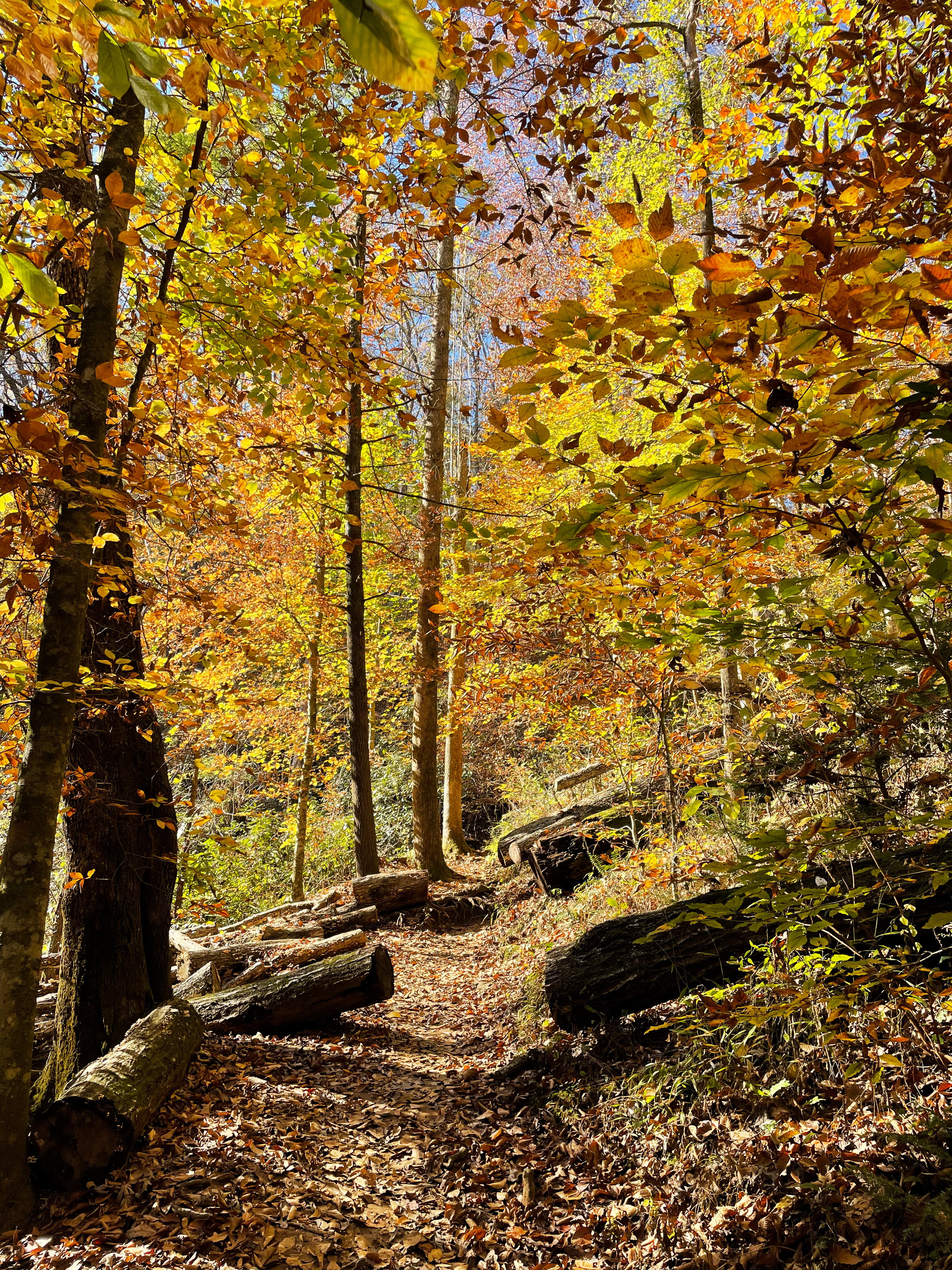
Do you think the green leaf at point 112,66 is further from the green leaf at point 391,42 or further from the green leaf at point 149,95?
the green leaf at point 391,42

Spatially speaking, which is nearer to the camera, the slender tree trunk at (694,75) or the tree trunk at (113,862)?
the tree trunk at (113,862)

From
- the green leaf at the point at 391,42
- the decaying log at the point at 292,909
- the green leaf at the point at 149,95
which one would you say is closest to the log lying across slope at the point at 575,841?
the decaying log at the point at 292,909

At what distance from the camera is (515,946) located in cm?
775

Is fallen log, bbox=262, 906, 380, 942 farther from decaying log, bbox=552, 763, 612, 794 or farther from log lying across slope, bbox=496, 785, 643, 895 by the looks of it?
decaying log, bbox=552, 763, 612, 794

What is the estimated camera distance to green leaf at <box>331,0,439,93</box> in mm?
656

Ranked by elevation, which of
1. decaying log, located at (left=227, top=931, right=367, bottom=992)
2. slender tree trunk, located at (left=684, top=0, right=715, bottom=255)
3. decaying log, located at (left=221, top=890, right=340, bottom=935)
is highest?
slender tree trunk, located at (left=684, top=0, right=715, bottom=255)

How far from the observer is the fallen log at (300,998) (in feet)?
17.9

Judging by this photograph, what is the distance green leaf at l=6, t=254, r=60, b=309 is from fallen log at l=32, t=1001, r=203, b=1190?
3764 millimetres

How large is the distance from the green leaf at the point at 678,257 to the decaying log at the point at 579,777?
35.8ft

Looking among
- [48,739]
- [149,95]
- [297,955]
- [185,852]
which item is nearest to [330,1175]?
[48,739]

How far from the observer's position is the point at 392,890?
9.70 m

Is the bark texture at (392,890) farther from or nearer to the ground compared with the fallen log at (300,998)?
farther from the ground

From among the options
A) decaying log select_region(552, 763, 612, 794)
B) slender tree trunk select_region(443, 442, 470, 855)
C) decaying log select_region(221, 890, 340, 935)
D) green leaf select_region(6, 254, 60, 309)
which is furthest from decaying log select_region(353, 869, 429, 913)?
green leaf select_region(6, 254, 60, 309)

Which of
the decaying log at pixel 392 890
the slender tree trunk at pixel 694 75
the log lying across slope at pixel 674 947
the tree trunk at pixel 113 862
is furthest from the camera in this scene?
the decaying log at pixel 392 890
